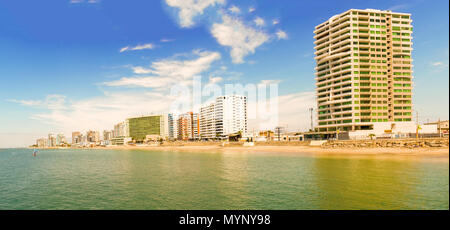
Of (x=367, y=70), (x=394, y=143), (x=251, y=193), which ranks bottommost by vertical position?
(x=251, y=193)

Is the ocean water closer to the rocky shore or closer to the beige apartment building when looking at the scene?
the rocky shore

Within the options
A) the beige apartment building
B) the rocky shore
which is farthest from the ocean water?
the beige apartment building

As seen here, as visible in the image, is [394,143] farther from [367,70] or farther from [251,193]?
[251,193]

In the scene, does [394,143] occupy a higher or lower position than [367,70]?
lower

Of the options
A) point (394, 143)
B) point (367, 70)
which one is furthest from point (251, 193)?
point (367, 70)

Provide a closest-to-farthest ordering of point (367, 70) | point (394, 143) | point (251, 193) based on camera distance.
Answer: point (251, 193) → point (394, 143) → point (367, 70)

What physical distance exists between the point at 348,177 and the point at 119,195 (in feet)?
99.7

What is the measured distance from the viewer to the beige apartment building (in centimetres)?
11600

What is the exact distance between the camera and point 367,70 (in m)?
118

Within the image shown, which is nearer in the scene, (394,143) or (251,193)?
(251,193)

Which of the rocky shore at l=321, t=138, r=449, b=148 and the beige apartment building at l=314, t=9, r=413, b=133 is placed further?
the beige apartment building at l=314, t=9, r=413, b=133
